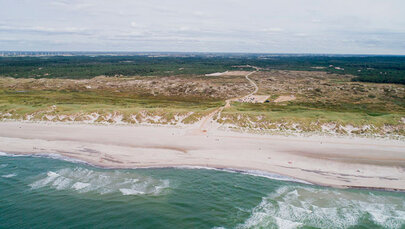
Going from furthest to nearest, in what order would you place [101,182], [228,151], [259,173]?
[228,151] → [259,173] → [101,182]

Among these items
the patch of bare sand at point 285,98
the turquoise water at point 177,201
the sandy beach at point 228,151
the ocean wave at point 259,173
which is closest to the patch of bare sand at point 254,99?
the patch of bare sand at point 285,98

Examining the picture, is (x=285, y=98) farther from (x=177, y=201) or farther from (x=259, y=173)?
(x=177, y=201)

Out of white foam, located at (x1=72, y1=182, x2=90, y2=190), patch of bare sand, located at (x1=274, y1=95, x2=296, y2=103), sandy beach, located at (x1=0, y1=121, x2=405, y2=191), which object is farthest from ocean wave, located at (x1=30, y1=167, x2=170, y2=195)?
patch of bare sand, located at (x1=274, y1=95, x2=296, y2=103)

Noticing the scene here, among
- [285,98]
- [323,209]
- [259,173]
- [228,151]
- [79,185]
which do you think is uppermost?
[285,98]

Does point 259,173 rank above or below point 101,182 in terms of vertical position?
above

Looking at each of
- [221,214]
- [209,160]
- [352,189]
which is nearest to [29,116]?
[209,160]

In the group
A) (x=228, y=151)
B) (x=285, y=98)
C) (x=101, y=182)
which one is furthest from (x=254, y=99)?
(x=101, y=182)

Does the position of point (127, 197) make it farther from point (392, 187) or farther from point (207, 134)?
point (392, 187)

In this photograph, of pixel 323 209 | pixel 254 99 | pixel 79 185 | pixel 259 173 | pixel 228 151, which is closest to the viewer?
pixel 323 209
